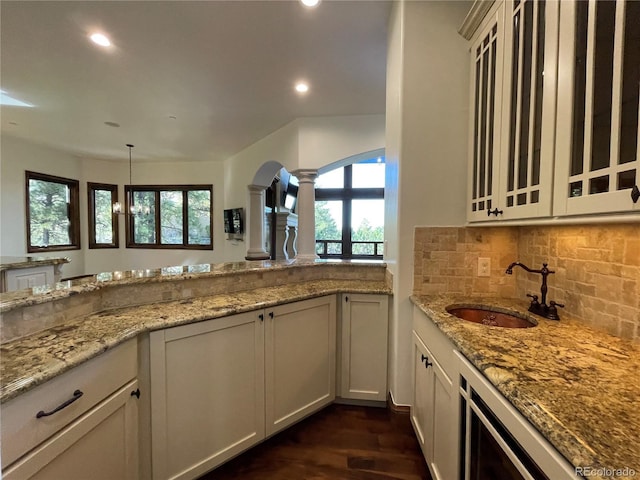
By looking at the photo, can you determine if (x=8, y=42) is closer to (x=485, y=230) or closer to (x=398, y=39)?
(x=398, y=39)

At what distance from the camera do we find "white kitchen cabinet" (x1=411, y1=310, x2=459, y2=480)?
1126 millimetres

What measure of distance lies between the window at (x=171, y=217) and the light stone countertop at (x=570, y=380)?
5.93m

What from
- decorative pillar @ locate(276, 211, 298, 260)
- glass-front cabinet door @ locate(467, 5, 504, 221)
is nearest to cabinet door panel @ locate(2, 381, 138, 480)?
glass-front cabinet door @ locate(467, 5, 504, 221)

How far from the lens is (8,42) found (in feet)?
7.40

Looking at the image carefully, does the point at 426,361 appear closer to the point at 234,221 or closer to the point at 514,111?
the point at 514,111

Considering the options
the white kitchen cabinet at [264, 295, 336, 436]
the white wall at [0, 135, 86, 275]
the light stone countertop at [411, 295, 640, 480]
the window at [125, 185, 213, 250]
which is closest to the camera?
the light stone countertop at [411, 295, 640, 480]

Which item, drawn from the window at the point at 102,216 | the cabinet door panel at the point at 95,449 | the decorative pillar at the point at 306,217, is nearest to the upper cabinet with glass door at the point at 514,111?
the cabinet door panel at the point at 95,449

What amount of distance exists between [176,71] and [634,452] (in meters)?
3.52

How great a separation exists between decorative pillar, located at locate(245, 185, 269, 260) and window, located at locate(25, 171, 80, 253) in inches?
148

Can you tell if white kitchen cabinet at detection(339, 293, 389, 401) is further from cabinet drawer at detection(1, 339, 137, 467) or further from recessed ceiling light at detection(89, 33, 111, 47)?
recessed ceiling light at detection(89, 33, 111, 47)

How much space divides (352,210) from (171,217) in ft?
16.0

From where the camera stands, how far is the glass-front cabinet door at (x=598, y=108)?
74 centimetres

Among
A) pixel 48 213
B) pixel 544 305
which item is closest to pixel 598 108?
pixel 544 305

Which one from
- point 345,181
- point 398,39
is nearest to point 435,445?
point 398,39
